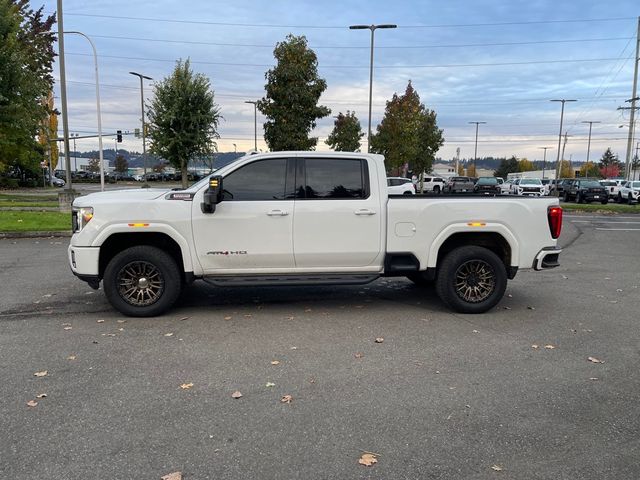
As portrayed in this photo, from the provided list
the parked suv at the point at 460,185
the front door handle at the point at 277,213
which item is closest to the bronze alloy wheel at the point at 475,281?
the front door handle at the point at 277,213

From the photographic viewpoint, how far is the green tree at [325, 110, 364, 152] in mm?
49000

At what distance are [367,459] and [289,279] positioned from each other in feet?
10.7

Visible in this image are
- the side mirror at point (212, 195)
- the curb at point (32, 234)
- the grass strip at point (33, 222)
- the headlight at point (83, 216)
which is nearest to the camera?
the side mirror at point (212, 195)

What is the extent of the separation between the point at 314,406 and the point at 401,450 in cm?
83

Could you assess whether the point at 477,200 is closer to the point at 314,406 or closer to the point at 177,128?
the point at 314,406

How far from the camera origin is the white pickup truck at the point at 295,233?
609cm

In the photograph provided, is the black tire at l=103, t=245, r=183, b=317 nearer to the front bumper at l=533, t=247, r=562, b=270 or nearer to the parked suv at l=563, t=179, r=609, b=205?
the front bumper at l=533, t=247, r=562, b=270

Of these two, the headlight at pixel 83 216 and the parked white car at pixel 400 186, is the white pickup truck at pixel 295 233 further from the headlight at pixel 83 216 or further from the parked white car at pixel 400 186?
the parked white car at pixel 400 186

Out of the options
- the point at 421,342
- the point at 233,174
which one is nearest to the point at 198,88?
the point at 233,174

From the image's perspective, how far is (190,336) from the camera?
5555mm

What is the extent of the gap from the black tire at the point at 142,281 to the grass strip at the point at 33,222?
29.0ft

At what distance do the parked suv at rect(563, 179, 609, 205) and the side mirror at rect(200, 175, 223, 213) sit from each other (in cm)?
3389

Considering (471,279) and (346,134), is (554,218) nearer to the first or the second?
(471,279)

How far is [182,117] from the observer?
83.1 feet
